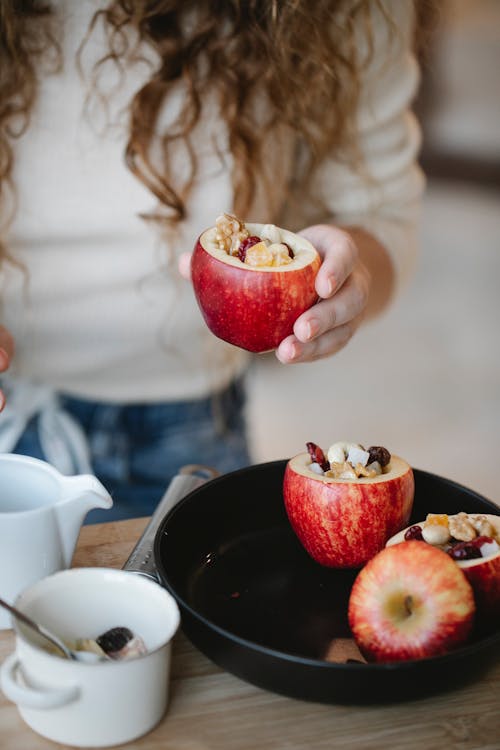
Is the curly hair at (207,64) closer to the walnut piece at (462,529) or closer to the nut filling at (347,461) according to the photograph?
the nut filling at (347,461)

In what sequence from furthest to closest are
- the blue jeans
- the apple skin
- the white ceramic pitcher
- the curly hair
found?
the blue jeans → the curly hair → the apple skin → the white ceramic pitcher

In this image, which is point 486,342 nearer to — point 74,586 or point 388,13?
point 388,13

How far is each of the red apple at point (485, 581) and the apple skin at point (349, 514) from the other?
0.11m

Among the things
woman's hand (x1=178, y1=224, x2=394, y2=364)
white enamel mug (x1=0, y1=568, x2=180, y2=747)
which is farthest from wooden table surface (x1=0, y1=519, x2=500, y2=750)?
woman's hand (x1=178, y1=224, x2=394, y2=364)

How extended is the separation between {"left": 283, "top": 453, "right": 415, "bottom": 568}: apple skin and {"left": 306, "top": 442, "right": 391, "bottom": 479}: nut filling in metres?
0.02

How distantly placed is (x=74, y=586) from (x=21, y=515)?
0.21ft

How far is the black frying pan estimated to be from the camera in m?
0.63

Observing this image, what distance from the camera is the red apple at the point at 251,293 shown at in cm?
83

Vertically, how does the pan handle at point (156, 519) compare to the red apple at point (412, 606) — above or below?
below

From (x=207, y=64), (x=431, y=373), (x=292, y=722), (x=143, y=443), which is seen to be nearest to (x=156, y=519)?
(x=292, y=722)

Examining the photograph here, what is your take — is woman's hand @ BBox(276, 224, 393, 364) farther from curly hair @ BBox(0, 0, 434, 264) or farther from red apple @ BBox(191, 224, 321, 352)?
curly hair @ BBox(0, 0, 434, 264)

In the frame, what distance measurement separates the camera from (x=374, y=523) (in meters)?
0.79

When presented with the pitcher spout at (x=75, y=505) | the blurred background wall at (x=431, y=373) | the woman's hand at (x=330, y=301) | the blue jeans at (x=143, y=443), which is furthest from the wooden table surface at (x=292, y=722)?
the blurred background wall at (x=431, y=373)

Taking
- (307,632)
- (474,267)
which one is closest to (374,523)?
(307,632)
